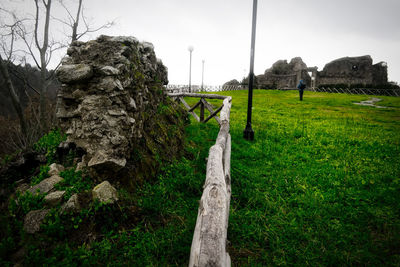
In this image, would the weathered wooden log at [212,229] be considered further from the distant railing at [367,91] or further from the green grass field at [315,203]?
the distant railing at [367,91]

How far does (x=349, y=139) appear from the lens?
6660mm

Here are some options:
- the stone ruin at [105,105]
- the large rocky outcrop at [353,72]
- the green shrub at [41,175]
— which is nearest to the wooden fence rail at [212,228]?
the stone ruin at [105,105]

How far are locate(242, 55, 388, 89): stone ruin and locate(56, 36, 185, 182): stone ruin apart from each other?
3733 centimetres

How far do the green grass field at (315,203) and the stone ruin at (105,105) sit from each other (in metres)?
2.09

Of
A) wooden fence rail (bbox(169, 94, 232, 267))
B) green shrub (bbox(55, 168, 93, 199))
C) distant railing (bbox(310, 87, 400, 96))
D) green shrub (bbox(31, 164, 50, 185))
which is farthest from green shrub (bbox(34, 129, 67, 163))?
distant railing (bbox(310, 87, 400, 96))

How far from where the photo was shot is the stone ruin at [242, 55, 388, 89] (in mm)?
33344

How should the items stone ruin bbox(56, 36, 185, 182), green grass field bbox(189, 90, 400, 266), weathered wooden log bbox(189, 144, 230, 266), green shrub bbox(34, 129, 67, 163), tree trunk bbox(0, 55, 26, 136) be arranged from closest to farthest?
weathered wooden log bbox(189, 144, 230, 266)
green grass field bbox(189, 90, 400, 266)
stone ruin bbox(56, 36, 185, 182)
green shrub bbox(34, 129, 67, 163)
tree trunk bbox(0, 55, 26, 136)

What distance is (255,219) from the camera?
308 centimetres

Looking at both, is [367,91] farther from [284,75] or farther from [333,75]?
[284,75]

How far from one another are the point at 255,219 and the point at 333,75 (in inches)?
1684

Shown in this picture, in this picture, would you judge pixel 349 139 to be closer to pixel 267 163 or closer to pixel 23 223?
pixel 267 163

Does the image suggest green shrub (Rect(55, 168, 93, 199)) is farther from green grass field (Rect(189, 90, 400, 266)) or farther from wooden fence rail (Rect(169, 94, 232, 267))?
green grass field (Rect(189, 90, 400, 266))

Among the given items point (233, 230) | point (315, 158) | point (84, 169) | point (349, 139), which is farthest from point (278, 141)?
point (84, 169)

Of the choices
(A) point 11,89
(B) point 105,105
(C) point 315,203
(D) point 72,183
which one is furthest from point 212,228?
(A) point 11,89
